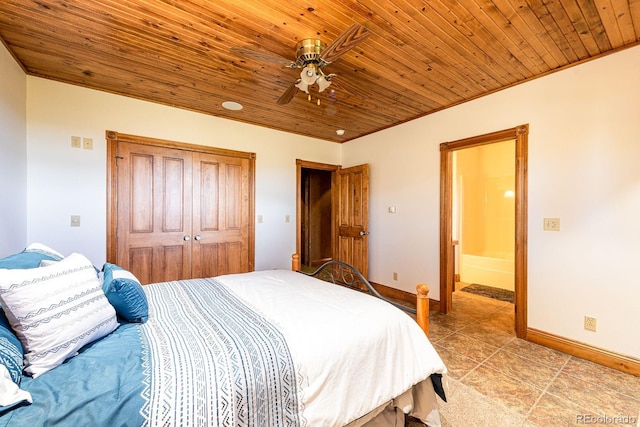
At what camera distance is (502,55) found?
7.47ft

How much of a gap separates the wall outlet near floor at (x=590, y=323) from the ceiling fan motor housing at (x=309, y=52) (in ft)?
10.1

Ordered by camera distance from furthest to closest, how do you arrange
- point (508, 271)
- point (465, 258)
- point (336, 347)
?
point (465, 258) < point (508, 271) < point (336, 347)

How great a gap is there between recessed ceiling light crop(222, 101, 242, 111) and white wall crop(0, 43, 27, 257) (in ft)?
5.77

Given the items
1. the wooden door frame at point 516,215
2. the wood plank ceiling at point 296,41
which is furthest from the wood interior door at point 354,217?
the wood plank ceiling at point 296,41

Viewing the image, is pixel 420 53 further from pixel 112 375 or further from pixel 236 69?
pixel 112 375

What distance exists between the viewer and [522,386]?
1.97 metres

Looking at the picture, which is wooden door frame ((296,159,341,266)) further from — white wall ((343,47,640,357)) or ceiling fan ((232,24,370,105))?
ceiling fan ((232,24,370,105))

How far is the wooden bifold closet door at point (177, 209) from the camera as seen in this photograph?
3055 mm

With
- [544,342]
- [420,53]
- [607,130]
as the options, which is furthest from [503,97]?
[544,342]

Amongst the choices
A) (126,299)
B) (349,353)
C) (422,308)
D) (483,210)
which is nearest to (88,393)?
(126,299)

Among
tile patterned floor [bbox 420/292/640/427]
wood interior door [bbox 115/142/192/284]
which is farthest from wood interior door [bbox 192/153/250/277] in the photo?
tile patterned floor [bbox 420/292/640/427]

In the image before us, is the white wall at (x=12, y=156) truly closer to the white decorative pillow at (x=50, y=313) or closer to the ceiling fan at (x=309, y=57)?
the white decorative pillow at (x=50, y=313)

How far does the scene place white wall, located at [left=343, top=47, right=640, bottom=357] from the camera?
2178mm

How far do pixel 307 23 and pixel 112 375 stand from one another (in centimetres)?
220
